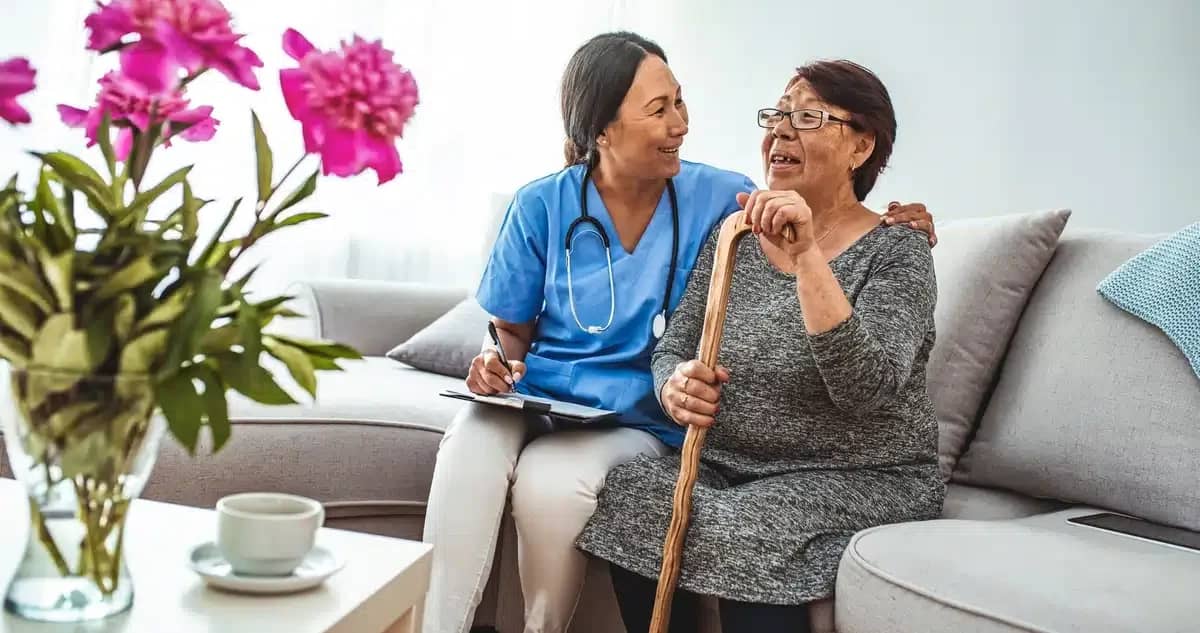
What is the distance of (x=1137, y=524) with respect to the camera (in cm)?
158

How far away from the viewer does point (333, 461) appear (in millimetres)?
1852

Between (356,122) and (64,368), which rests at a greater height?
(356,122)

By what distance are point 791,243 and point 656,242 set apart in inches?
16.6

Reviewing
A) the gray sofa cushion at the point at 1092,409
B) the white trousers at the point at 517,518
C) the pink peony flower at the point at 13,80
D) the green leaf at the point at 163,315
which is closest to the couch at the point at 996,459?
the gray sofa cushion at the point at 1092,409

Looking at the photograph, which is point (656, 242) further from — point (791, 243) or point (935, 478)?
point (935, 478)

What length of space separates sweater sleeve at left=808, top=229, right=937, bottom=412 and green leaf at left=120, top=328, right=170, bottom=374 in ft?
2.88

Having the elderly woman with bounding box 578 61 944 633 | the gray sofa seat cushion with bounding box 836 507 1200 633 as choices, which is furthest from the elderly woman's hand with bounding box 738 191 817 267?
the gray sofa seat cushion with bounding box 836 507 1200 633

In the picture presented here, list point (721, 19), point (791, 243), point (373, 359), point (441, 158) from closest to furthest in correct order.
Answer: point (791, 243), point (373, 359), point (721, 19), point (441, 158)

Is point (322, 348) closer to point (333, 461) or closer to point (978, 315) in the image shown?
point (333, 461)

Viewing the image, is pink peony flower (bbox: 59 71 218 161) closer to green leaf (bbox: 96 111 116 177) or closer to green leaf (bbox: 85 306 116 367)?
green leaf (bbox: 96 111 116 177)

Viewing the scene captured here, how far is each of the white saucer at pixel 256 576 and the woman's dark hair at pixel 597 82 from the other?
3.56 ft

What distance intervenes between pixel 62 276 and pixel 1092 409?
1437mm

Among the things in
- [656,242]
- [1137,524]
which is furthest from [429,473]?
[1137,524]

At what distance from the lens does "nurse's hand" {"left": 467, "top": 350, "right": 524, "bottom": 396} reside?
5.61ft
